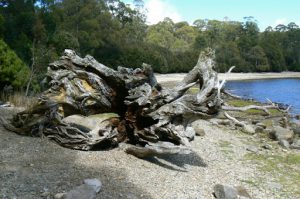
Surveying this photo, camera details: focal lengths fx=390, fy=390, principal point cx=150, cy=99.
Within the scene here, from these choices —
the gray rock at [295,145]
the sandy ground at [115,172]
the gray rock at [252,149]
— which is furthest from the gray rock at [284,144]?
the sandy ground at [115,172]

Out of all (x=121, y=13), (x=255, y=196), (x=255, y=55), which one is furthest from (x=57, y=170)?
(x=255, y=55)

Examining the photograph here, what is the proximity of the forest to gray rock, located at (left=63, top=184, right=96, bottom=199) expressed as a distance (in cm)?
1050

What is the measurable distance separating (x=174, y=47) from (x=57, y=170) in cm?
9767

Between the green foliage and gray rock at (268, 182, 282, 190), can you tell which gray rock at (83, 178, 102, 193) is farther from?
the green foliage

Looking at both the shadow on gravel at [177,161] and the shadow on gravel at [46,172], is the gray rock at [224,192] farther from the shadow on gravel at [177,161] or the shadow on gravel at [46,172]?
the shadow on gravel at [46,172]

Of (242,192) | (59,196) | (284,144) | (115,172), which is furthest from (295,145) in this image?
(59,196)

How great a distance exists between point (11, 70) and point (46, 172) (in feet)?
31.7

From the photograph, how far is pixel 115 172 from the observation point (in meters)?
8.09

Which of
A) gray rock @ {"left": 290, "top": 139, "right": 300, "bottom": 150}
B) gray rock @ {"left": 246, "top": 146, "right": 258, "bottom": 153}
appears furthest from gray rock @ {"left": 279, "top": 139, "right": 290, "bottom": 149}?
gray rock @ {"left": 246, "top": 146, "right": 258, "bottom": 153}

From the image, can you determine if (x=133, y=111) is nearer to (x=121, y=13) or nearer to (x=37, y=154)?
(x=37, y=154)

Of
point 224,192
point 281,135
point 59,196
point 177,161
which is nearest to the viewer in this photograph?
point 59,196

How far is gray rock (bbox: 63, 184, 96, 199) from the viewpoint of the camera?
627cm

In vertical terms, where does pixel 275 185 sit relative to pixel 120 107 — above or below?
below

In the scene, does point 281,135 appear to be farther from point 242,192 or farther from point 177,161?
point 242,192
